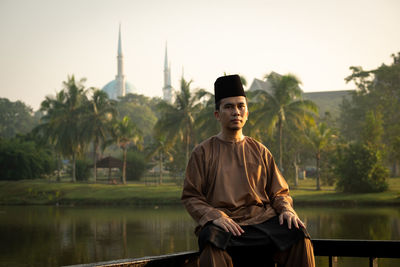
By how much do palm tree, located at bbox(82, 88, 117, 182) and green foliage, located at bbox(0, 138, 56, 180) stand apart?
5.75 meters

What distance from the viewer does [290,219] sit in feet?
8.66

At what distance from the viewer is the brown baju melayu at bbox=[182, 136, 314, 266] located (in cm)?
A: 253

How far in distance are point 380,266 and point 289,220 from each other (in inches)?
394

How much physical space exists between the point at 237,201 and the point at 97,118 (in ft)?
114

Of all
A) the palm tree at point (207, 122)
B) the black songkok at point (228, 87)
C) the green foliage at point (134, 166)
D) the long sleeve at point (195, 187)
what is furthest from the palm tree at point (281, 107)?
the long sleeve at point (195, 187)

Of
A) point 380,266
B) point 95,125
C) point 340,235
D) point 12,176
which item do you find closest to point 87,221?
point 340,235

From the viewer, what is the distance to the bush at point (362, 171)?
89.1 ft

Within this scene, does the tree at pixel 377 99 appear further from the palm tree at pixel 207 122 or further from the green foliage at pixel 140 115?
the green foliage at pixel 140 115

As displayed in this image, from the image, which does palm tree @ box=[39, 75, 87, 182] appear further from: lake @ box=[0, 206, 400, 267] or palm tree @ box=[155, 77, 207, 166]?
lake @ box=[0, 206, 400, 267]

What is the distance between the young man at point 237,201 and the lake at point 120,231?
10180mm

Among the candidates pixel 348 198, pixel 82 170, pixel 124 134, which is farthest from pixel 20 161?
pixel 348 198

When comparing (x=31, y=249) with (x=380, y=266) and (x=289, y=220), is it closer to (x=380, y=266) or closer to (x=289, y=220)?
(x=380, y=266)

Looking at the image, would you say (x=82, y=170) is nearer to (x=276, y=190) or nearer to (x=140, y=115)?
(x=140, y=115)

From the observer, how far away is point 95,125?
3634 centimetres
